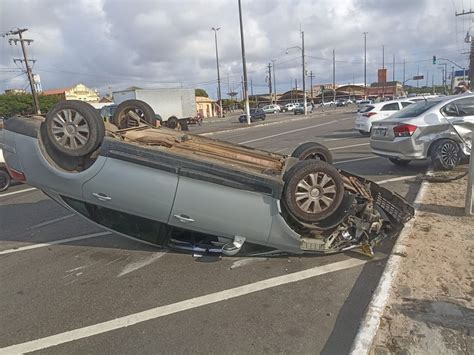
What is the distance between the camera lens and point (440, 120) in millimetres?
8234

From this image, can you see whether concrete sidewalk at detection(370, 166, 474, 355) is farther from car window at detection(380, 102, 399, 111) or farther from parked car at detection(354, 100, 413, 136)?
car window at detection(380, 102, 399, 111)

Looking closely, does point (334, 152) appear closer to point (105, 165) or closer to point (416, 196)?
point (416, 196)

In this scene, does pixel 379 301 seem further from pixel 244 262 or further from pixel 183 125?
pixel 183 125

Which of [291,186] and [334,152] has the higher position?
[291,186]

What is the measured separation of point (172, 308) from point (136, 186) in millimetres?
1251

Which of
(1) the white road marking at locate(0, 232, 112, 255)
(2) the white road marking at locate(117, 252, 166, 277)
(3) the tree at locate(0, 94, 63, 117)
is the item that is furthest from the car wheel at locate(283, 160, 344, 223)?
(3) the tree at locate(0, 94, 63, 117)

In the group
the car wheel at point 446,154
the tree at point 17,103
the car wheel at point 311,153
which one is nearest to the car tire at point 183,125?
the car wheel at point 446,154

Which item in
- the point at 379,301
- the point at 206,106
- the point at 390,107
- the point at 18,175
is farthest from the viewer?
the point at 206,106

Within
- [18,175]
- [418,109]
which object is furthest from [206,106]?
[18,175]

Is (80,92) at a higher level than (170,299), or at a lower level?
higher

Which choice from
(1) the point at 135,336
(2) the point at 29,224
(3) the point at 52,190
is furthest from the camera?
(2) the point at 29,224

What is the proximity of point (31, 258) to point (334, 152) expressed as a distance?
9691mm

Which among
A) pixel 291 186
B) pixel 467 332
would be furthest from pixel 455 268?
pixel 291 186

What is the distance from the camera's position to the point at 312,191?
4016mm
